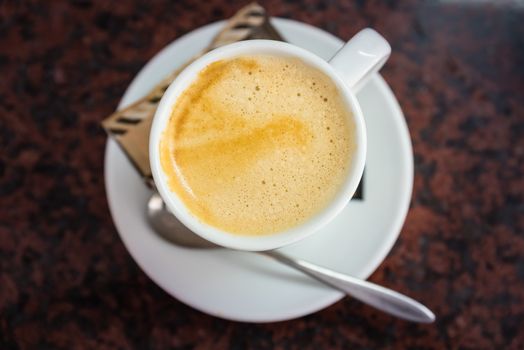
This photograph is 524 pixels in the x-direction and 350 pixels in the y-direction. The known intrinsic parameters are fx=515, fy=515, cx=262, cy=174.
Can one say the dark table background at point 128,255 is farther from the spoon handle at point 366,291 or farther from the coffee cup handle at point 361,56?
the coffee cup handle at point 361,56

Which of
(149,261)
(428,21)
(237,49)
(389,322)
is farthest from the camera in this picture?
(428,21)

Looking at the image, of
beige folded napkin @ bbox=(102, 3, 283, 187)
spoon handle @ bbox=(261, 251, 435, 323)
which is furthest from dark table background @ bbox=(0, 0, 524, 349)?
beige folded napkin @ bbox=(102, 3, 283, 187)

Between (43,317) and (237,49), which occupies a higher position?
(237,49)

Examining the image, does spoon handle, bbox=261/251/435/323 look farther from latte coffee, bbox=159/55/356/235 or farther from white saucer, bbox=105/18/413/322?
latte coffee, bbox=159/55/356/235

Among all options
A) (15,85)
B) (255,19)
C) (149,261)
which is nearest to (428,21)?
(255,19)

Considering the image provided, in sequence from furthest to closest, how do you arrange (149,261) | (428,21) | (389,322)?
(428,21) → (389,322) → (149,261)

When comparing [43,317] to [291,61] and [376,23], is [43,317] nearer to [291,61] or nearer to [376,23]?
[291,61]

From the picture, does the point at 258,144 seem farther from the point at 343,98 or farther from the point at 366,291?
the point at 366,291
